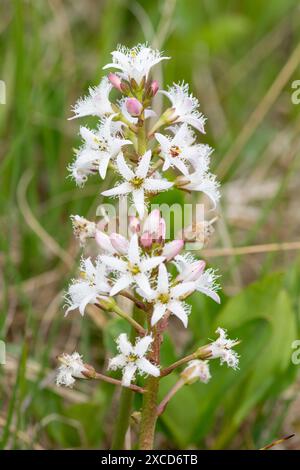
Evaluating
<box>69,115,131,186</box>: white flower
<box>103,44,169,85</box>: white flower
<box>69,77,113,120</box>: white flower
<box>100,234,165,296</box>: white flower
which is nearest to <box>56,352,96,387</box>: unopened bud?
<box>100,234,165,296</box>: white flower

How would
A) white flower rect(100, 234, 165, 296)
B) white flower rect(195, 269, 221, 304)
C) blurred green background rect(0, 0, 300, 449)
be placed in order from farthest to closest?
1. blurred green background rect(0, 0, 300, 449)
2. white flower rect(195, 269, 221, 304)
3. white flower rect(100, 234, 165, 296)

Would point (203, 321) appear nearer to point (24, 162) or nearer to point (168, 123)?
point (168, 123)

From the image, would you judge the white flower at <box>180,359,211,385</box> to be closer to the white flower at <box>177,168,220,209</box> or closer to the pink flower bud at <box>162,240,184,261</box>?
the pink flower bud at <box>162,240,184,261</box>

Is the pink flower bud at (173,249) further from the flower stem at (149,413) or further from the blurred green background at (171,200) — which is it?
the blurred green background at (171,200)

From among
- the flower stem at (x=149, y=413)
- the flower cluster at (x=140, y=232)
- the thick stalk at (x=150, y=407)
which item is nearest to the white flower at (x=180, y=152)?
the flower cluster at (x=140, y=232)

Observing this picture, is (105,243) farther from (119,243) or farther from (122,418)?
(122,418)

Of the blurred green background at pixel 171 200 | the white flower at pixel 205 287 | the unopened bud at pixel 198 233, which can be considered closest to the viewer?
the white flower at pixel 205 287

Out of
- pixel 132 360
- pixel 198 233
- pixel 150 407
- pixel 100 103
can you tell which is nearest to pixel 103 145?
pixel 100 103
